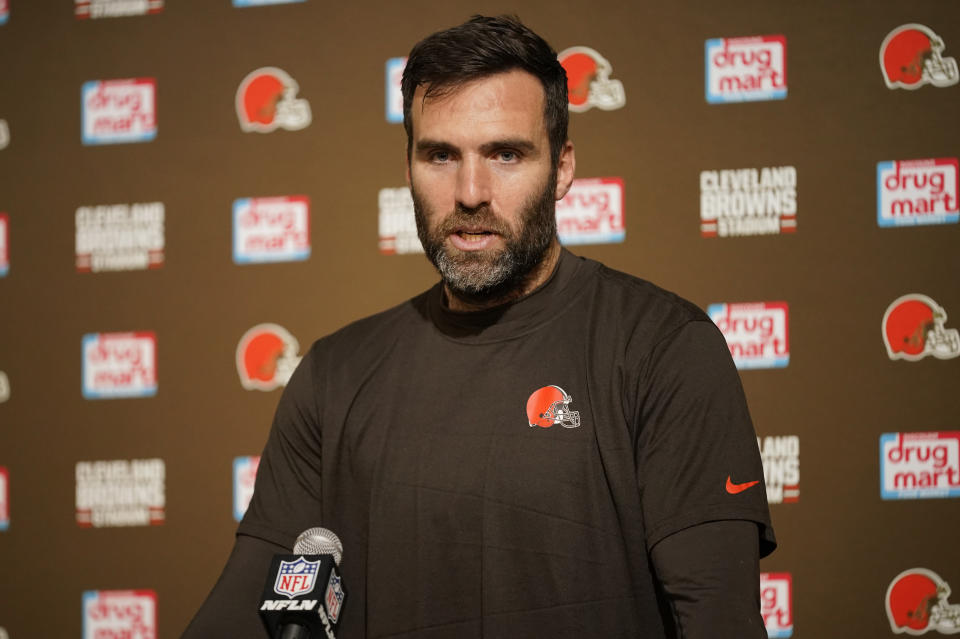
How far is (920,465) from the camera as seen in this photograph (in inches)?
80.6

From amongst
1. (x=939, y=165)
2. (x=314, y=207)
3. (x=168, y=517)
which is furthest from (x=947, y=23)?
(x=168, y=517)

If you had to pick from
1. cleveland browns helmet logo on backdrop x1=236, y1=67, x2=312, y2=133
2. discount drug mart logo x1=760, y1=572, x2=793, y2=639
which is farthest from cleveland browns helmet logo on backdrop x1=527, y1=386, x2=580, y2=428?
cleveland browns helmet logo on backdrop x1=236, y1=67, x2=312, y2=133

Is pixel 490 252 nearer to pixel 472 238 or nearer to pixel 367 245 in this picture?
pixel 472 238

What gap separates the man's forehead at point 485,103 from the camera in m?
1.15

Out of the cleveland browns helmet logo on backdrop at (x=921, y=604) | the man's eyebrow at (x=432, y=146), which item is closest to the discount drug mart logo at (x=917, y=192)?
the cleveland browns helmet logo on backdrop at (x=921, y=604)

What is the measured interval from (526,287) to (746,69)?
3.95 feet

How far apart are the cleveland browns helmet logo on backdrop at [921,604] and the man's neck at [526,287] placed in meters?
1.35

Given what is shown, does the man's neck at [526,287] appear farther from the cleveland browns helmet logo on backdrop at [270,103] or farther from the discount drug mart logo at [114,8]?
the discount drug mart logo at [114,8]

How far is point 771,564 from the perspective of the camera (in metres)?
2.07

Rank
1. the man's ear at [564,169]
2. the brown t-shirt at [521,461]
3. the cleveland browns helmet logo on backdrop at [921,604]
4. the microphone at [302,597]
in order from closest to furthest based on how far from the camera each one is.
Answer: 1. the microphone at [302,597]
2. the brown t-shirt at [521,461]
3. the man's ear at [564,169]
4. the cleveland browns helmet logo on backdrop at [921,604]

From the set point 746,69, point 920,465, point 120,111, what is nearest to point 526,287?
point 746,69

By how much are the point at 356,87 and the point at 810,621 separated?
1733mm

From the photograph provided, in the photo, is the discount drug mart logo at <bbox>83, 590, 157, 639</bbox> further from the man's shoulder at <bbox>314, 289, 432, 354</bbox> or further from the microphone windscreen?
the microphone windscreen

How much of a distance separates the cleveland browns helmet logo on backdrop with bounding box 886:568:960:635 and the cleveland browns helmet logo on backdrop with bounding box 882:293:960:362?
507 millimetres
